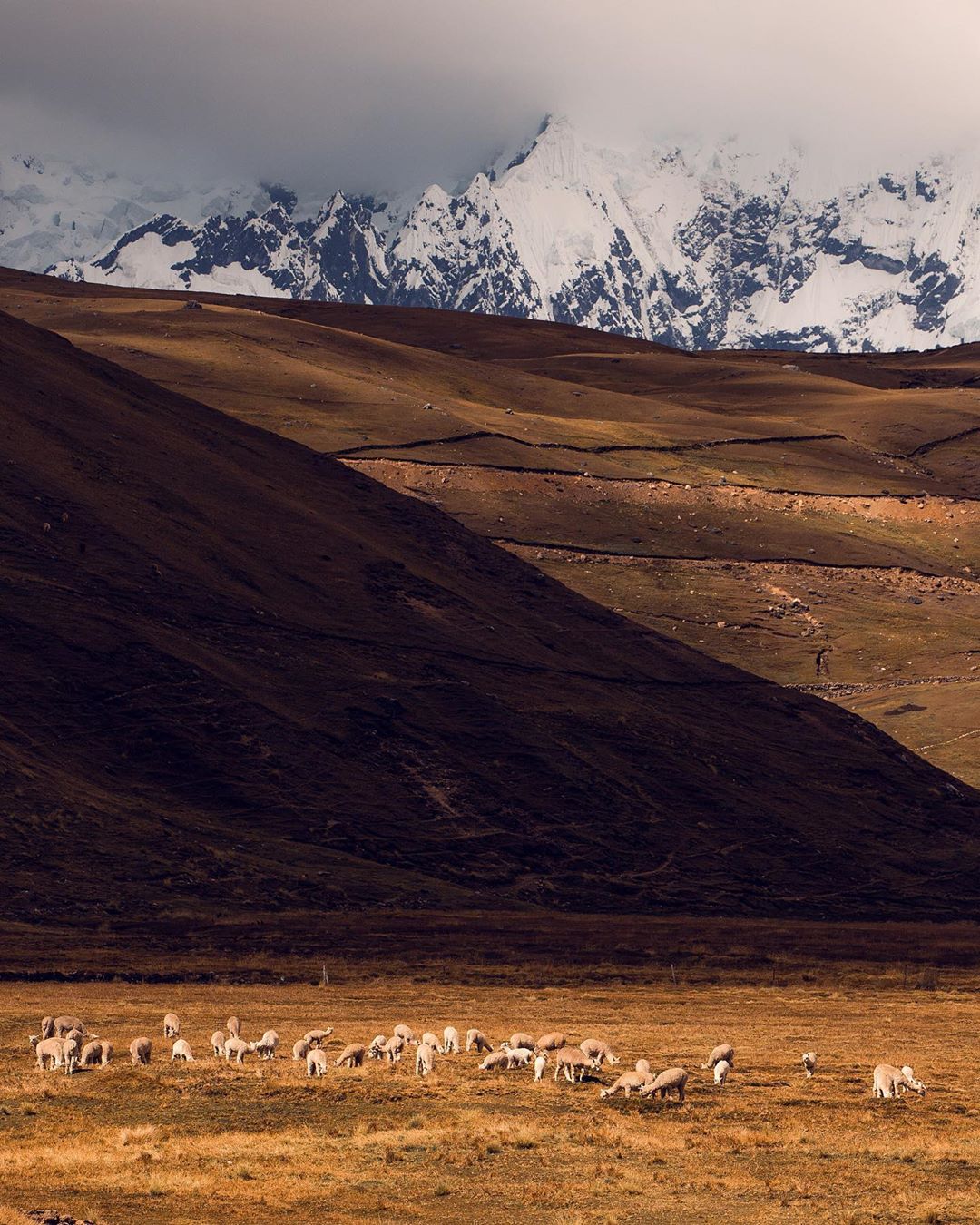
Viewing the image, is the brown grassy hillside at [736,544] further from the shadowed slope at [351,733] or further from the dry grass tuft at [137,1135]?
the dry grass tuft at [137,1135]

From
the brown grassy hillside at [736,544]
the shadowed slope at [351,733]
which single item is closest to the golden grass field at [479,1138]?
the shadowed slope at [351,733]

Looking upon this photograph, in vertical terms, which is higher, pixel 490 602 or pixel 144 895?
pixel 490 602

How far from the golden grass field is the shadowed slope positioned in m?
28.4

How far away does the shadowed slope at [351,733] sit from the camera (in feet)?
259

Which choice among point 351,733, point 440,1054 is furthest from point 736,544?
point 440,1054

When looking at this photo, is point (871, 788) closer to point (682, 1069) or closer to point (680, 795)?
point (680, 795)

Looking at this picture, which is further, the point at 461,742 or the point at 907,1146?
the point at 461,742

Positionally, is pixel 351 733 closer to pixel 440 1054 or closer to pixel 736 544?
pixel 440 1054

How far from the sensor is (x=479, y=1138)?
3262cm

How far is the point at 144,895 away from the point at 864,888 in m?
35.9

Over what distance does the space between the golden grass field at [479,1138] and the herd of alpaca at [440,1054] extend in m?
0.38

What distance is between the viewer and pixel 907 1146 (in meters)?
32.6

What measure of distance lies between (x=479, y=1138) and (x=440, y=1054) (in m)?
10.0

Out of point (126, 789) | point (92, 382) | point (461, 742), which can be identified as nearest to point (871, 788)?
point (461, 742)
